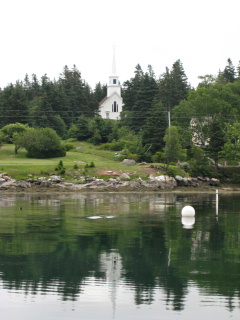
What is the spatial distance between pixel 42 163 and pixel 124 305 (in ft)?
172

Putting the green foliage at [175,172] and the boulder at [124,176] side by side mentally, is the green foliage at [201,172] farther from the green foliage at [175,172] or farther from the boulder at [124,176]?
the boulder at [124,176]

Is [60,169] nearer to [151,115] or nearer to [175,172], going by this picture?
[175,172]

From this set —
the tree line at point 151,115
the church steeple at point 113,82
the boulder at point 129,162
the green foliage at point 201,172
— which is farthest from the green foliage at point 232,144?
the church steeple at point 113,82

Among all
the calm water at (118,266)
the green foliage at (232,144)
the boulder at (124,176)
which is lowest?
the calm water at (118,266)

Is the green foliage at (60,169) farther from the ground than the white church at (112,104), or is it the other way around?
the white church at (112,104)

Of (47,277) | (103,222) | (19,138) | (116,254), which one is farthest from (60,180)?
(47,277)

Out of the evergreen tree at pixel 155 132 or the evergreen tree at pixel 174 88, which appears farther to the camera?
the evergreen tree at pixel 174 88

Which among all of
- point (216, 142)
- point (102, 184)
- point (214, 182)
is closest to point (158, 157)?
point (216, 142)

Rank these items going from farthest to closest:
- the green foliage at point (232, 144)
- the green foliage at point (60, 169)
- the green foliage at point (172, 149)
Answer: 1. the green foliage at point (232, 144)
2. the green foliage at point (172, 149)
3. the green foliage at point (60, 169)

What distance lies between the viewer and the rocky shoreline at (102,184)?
190 ft

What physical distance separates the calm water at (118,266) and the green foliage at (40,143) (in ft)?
115

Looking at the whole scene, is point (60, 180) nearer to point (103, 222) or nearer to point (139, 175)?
point (139, 175)

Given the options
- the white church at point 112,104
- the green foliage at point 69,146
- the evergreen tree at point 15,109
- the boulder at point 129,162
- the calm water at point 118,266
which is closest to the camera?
the calm water at point 118,266

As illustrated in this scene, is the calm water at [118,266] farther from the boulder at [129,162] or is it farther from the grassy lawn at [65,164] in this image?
the boulder at [129,162]
